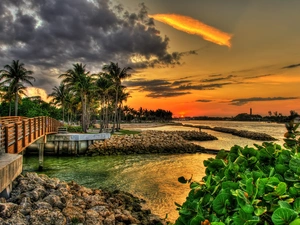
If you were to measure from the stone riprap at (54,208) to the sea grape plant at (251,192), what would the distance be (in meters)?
5.25

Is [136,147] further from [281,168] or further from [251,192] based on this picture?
[251,192]

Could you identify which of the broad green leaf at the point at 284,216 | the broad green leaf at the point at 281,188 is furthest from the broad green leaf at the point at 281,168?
the broad green leaf at the point at 284,216

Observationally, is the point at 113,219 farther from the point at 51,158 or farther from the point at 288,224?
the point at 51,158

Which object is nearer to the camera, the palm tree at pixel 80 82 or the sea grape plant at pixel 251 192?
the sea grape plant at pixel 251 192

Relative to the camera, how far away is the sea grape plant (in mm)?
1533

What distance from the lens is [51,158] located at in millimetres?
A: 25562

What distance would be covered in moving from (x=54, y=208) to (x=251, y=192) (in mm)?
6868

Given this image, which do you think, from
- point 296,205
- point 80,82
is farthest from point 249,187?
point 80,82

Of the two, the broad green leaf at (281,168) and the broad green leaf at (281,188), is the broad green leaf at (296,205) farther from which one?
the broad green leaf at (281,168)

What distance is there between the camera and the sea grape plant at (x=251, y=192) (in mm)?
1533

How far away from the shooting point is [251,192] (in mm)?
1671

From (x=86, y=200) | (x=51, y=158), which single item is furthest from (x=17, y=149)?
(x=51, y=158)

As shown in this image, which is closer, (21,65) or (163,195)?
(163,195)

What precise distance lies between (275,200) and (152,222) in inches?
327
